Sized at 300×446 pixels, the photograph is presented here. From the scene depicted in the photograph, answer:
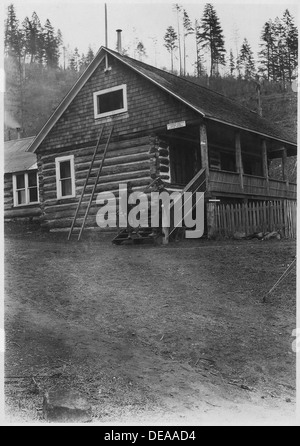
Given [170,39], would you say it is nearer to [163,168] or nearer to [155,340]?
[163,168]

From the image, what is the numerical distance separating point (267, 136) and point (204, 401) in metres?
16.8

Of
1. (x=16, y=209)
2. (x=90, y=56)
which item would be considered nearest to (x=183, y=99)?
(x=90, y=56)

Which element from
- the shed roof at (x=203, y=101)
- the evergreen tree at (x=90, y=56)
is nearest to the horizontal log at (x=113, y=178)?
the shed roof at (x=203, y=101)

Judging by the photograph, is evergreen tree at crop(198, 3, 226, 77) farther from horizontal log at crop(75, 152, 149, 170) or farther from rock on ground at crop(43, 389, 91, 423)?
rock on ground at crop(43, 389, 91, 423)

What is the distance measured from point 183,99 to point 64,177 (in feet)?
21.9

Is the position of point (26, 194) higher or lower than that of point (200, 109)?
lower

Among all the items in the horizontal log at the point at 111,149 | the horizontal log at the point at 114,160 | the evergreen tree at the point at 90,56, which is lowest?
the horizontal log at the point at 114,160

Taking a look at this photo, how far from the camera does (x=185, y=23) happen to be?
35.4 feet

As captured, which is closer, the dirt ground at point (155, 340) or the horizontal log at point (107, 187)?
the dirt ground at point (155, 340)

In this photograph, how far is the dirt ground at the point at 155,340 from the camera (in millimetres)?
5375

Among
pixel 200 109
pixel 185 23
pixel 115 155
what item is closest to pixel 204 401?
pixel 185 23

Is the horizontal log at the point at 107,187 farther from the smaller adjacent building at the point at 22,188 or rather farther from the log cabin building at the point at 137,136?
the smaller adjacent building at the point at 22,188

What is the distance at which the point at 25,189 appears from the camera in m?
24.0

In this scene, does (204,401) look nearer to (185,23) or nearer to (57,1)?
(57,1)
